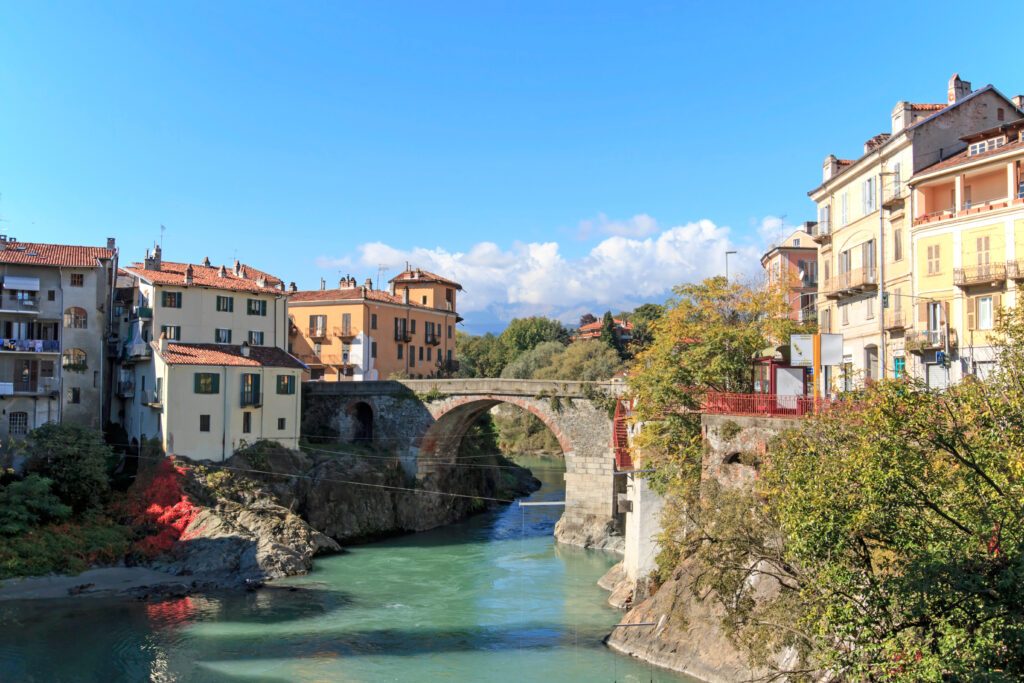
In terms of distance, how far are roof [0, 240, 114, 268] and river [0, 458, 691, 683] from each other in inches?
781

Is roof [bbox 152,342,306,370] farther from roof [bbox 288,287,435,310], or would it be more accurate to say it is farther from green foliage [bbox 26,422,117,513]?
roof [bbox 288,287,435,310]

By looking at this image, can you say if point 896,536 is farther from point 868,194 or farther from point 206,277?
point 206,277

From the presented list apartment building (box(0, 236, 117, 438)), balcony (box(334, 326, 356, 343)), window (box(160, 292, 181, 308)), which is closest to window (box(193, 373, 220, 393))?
window (box(160, 292, 181, 308))

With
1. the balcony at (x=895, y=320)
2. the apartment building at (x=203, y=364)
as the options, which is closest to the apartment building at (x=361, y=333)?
Result: the apartment building at (x=203, y=364)

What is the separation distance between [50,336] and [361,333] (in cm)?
2209

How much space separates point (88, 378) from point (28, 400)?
3.32 meters

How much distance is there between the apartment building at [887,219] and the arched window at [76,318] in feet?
125

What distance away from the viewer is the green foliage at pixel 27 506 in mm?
37938

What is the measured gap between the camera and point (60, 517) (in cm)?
4012

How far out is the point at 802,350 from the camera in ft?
94.2

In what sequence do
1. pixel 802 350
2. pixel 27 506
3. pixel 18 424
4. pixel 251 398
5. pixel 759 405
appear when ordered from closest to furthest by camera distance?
pixel 802 350, pixel 759 405, pixel 27 506, pixel 18 424, pixel 251 398

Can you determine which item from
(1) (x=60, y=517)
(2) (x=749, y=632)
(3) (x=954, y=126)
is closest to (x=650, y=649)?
(2) (x=749, y=632)

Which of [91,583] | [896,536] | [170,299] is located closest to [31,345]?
[170,299]

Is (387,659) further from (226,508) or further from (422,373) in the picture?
(422,373)
